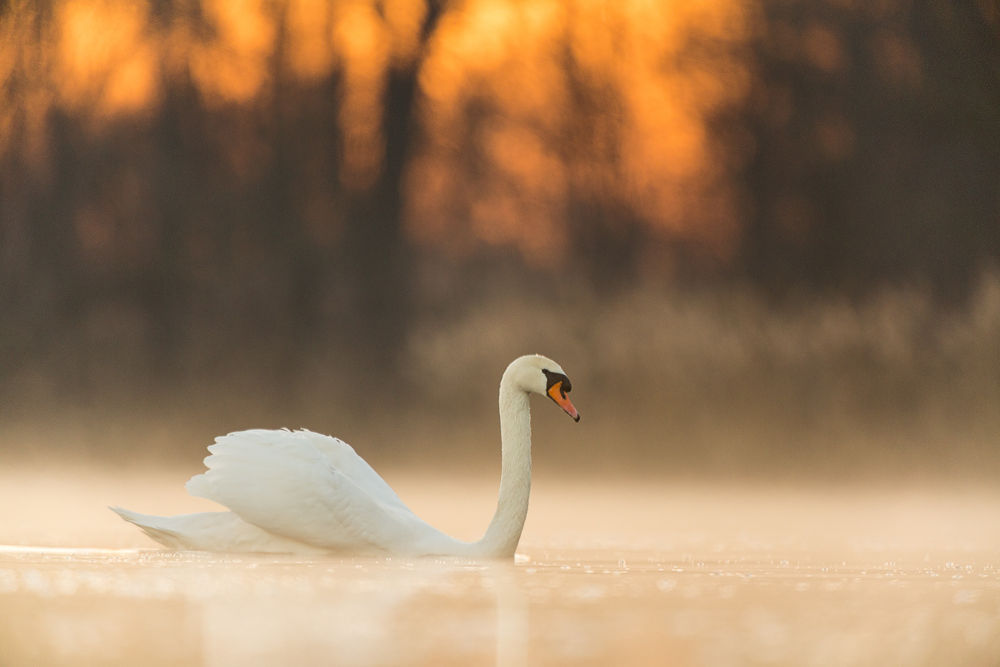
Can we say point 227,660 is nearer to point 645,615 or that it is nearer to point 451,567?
point 645,615

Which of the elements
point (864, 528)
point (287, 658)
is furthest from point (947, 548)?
point (287, 658)

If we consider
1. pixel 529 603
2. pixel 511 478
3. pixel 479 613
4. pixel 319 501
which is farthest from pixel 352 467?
pixel 479 613

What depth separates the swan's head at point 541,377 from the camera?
4105 mm

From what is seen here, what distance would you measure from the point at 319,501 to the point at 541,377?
0.82 metres

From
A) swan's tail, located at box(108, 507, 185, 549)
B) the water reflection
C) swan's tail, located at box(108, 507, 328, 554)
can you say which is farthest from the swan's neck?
swan's tail, located at box(108, 507, 185, 549)

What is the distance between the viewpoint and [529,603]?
291 cm

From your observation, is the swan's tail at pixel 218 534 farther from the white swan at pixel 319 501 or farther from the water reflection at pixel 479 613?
the water reflection at pixel 479 613

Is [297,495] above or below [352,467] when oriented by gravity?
below

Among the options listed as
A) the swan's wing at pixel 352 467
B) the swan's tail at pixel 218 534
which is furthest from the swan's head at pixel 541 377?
the swan's tail at pixel 218 534

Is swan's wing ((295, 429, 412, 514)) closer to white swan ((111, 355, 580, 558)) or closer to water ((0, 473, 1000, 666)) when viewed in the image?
white swan ((111, 355, 580, 558))

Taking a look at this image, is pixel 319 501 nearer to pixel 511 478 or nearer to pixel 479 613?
pixel 511 478

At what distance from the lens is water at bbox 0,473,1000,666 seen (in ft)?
7.55

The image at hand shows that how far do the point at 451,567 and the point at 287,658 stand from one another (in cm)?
156

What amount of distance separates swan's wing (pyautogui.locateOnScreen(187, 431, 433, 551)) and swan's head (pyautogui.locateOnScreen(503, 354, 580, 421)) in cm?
56
